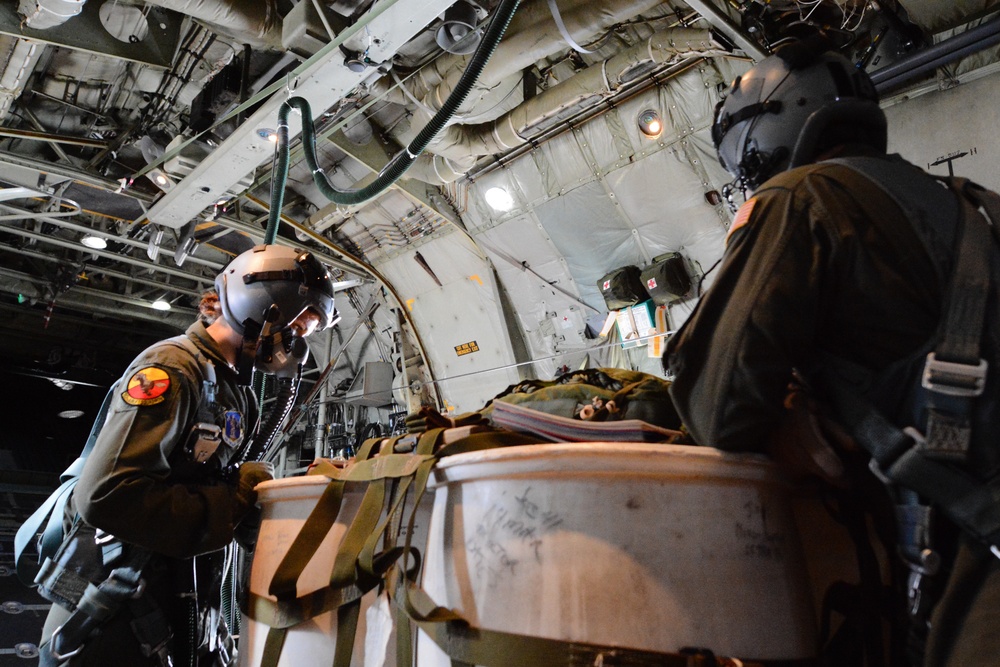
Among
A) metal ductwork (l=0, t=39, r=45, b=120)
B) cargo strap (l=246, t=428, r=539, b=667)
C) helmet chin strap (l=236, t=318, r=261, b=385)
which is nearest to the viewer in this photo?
cargo strap (l=246, t=428, r=539, b=667)

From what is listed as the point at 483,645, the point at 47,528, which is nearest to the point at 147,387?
the point at 47,528

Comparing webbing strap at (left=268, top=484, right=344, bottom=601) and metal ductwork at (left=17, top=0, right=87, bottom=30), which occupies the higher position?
metal ductwork at (left=17, top=0, right=87, bottom=30)

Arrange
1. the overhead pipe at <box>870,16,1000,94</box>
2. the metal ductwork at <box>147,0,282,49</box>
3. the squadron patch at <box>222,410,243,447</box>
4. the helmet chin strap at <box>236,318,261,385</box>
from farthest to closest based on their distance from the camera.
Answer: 1. the metal ductwork at <box>147,0,282,49</box>
2. the overhead pipe at <box>870,16,1000,94</box>
3. the helmet chin strap at <box>236,318,261,385</box>
4. the squadron patch at <box>222,410,243,447</box>

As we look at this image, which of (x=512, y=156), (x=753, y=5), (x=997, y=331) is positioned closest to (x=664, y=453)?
(x=997, y=331)

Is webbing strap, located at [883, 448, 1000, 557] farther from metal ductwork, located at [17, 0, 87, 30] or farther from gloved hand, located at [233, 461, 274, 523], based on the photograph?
Result: metal ductwork, located at [17, 0, 87, 30]

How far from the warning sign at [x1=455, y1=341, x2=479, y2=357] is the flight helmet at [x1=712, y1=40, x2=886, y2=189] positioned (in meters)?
4.08

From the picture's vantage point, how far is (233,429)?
2.26m

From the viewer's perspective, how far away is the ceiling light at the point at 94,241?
221 inches

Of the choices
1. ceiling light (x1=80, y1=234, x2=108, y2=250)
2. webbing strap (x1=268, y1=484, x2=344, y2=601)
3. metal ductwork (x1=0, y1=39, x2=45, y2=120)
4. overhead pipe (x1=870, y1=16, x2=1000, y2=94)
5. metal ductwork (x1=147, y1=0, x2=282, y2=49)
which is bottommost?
webbing strap (x1=268, y1=484, x2=344, y2=601)

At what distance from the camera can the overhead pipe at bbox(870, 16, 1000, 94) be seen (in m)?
2.78

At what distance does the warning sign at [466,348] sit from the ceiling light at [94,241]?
3.35 metres

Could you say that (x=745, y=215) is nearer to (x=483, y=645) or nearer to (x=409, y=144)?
(x=483, y=645)

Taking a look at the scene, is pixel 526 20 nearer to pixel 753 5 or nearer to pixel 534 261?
pixel 753 5

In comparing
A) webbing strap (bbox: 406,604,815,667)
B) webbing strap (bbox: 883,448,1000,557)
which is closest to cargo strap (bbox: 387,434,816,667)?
webbing strap (bbox: 406,604,815,667)
